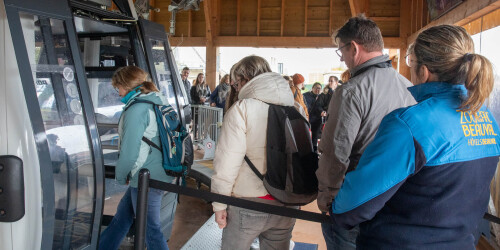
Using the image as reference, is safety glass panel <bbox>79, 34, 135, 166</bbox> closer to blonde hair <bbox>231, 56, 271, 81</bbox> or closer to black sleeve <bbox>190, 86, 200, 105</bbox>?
blonde hair <bbox>231, 56, 271, 81</bbox>

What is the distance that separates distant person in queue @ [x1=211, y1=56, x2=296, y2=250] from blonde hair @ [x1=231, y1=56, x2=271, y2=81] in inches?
0.7

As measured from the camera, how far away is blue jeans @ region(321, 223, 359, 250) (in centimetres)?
226

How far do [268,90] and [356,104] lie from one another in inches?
19.0

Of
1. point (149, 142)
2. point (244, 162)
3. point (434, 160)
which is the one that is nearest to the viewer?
point (434, 160)

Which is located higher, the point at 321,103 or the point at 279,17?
the point at 279,17

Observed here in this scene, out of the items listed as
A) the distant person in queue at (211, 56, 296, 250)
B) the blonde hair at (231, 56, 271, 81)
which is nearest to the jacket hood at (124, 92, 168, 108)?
the blonde hair at (231, 56, 271, 81)

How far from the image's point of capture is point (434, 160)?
4.65 feet

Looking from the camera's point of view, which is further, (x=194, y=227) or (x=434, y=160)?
(x=194, y=227)

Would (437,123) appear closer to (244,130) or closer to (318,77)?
(244,130)

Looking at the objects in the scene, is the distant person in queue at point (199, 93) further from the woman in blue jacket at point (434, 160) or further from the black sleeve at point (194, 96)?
the woman in blue jacket at point (434, 160)

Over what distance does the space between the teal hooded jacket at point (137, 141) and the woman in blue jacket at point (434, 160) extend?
1.77 metres

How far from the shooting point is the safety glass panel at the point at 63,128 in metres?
2.32

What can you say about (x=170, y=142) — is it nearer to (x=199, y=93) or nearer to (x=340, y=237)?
(x=340, y=237)

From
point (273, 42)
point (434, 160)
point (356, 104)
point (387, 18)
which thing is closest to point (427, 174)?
point (434, 160)
